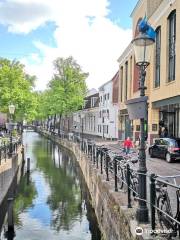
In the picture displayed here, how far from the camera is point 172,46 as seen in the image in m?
29.8

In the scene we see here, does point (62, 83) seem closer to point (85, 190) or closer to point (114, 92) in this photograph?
point (114, 92)

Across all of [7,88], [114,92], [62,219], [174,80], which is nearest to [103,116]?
[114,92]

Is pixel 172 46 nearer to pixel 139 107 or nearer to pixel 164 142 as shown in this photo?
pixel 164 142

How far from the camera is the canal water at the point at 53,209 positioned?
15797 mm

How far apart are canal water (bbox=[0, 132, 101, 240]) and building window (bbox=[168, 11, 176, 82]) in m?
10.3

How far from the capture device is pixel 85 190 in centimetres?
2462

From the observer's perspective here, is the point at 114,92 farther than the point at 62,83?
No

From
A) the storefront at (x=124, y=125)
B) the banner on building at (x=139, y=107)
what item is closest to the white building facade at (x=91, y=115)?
the storefront at (x=124, y=125)

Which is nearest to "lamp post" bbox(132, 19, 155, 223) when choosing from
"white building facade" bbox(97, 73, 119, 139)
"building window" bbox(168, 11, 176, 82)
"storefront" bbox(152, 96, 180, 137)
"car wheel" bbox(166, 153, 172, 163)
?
"car wheel" bbox(166, 153, 172, 163)

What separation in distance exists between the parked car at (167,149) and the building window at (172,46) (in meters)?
5.95

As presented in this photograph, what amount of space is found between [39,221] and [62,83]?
47681 millimetres

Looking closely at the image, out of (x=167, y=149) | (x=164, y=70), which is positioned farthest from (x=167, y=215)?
(x=164, y=70)

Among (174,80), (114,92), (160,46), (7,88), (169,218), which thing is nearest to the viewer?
(169,218)

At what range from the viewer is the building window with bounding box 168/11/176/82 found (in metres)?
29.4
